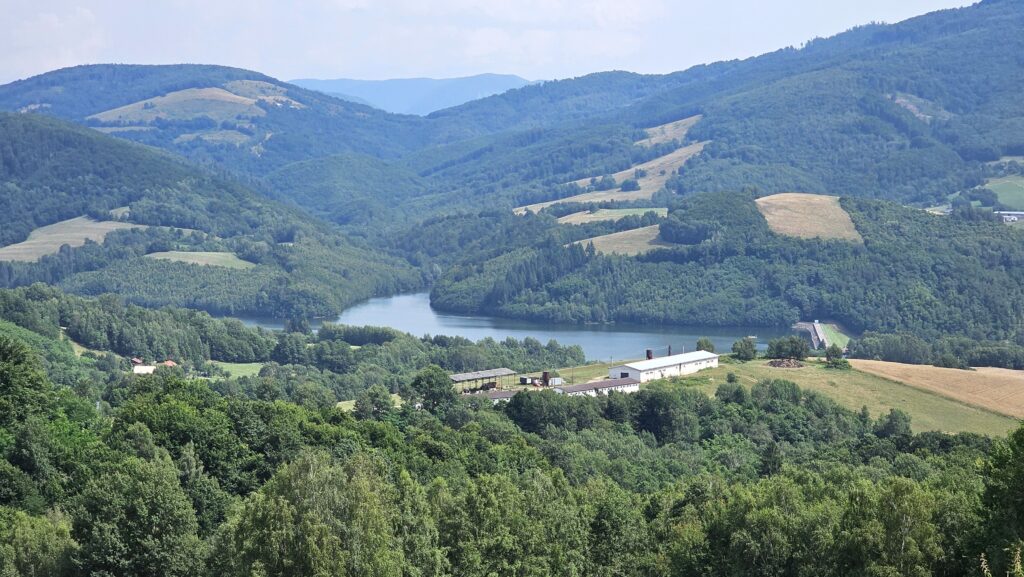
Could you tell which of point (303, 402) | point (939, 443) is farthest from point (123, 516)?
point (939, 443)

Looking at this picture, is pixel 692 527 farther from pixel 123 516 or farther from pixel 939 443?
pixel 939 443

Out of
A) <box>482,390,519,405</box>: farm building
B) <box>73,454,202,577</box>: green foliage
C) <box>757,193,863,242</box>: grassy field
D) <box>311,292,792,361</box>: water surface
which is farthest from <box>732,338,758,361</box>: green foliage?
<box>757,193,863,242</box>: grassy field

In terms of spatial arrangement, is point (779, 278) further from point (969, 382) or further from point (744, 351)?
point (969, 382)

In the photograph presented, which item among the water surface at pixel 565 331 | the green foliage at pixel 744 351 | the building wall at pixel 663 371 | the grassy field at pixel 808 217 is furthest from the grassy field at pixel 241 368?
the grassy field at pixel 808 217

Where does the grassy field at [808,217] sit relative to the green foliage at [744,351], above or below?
below

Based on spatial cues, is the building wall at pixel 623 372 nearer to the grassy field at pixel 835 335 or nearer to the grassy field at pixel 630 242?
the grassy field at pixel 835 335
